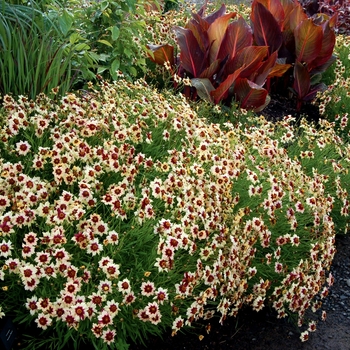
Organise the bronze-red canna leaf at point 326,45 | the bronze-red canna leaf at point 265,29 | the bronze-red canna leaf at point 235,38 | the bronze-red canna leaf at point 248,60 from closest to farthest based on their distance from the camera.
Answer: the bronze-red canna leaf at point 248,60 < the bronze-red canna leaf at point 235,38 < the bronze-red canna leaf at point 265,29 < the bronze-red canna leaf at point 326,45

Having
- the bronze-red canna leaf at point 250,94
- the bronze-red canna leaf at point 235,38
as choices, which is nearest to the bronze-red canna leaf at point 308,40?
the bronze-red canna leaf at point 235,38

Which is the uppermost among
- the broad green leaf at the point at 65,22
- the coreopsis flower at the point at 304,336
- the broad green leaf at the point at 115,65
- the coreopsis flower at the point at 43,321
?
the broad green leaf at the point at 65,22

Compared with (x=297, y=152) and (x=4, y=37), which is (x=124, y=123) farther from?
(x=297, y=152)

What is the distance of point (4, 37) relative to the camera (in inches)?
133

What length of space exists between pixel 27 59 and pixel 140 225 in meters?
1.54

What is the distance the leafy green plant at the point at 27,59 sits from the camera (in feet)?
10.9

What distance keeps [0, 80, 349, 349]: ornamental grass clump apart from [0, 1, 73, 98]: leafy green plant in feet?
0.88

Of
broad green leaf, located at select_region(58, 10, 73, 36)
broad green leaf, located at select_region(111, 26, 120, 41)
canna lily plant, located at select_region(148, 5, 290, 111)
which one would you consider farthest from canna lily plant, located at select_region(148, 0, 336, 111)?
broad green leaf, located at select_region(58, 10, 73, 36)

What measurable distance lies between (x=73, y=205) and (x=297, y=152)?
7.09 feet

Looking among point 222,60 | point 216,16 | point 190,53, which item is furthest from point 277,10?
point 190,53

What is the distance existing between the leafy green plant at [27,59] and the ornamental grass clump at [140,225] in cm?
27

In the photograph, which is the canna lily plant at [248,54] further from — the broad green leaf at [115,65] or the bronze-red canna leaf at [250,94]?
the broad green leaf at [115,65]

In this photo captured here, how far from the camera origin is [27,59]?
348 centimetres

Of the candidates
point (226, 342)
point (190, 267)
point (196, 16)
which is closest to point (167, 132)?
point (190, 267)
